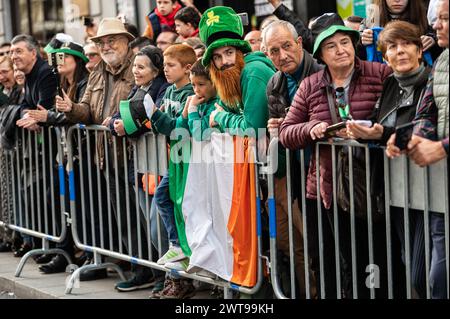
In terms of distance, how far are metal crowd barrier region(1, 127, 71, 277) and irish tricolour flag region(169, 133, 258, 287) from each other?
2159 mm

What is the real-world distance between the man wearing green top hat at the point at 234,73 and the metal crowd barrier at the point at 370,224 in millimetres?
341

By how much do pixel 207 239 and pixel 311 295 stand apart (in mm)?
973

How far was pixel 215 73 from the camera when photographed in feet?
24.5

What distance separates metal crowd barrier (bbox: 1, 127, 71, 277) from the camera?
9.89 metres

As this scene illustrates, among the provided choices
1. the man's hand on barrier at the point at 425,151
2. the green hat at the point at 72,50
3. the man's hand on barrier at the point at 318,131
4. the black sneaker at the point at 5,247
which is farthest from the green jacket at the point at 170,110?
the black sneaker at the point at 5,247

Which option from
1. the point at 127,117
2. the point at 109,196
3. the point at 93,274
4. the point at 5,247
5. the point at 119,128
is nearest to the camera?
the point at 127,117

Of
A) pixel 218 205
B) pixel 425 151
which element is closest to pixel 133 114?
pixel 218 205

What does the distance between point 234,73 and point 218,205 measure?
0.94m

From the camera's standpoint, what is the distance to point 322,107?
21.8 feet

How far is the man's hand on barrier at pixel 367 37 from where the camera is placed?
7422mm

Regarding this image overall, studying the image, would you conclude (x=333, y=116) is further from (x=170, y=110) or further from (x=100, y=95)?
(x=100, y=95)

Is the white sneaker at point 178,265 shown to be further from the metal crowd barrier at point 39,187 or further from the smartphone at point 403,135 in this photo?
the smartphone at point 403,135

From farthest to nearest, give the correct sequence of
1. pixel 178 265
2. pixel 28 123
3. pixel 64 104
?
1. pixel 28 123
2. pixel 64 104
3. pixel 178 265
